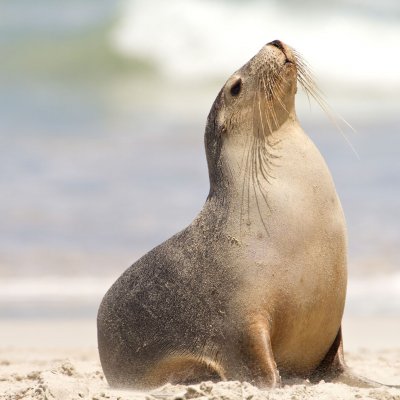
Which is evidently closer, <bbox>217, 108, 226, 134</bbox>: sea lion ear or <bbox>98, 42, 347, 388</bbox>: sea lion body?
<bbox>98, 42, 347, 388</bbox>: sea lion body

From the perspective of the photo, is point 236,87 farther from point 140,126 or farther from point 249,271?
point 140,126

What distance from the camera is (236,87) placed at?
5512 mm

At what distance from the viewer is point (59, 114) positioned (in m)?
22.2

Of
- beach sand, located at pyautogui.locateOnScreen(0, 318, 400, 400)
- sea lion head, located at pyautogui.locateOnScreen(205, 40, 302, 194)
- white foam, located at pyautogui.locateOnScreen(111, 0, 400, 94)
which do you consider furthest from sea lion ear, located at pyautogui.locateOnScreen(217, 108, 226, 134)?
white foam, located at pyautogui.locateOnScreen(111, 0, 400, 94)

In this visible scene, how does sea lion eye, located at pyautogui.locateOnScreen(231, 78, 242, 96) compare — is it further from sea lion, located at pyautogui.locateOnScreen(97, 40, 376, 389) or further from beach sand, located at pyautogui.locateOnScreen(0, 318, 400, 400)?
beach sand, located at pyautogui.locateOnScreen(0, 318, 400, 400)

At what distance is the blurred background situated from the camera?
37.3 ft

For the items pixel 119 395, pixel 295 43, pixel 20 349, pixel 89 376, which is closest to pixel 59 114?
pixel 295 43

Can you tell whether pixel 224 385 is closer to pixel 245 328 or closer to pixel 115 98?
pixel 245 328

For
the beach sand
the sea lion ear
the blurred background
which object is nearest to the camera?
the beach sand

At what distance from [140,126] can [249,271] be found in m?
17.0

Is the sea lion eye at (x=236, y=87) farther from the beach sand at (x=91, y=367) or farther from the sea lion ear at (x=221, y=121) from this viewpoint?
the beach sand at (x=91, y=367)

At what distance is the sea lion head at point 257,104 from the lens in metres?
5.39

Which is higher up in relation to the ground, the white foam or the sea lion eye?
the white foam

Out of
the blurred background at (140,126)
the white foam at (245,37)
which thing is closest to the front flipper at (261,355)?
the blurred background at (140,126)
